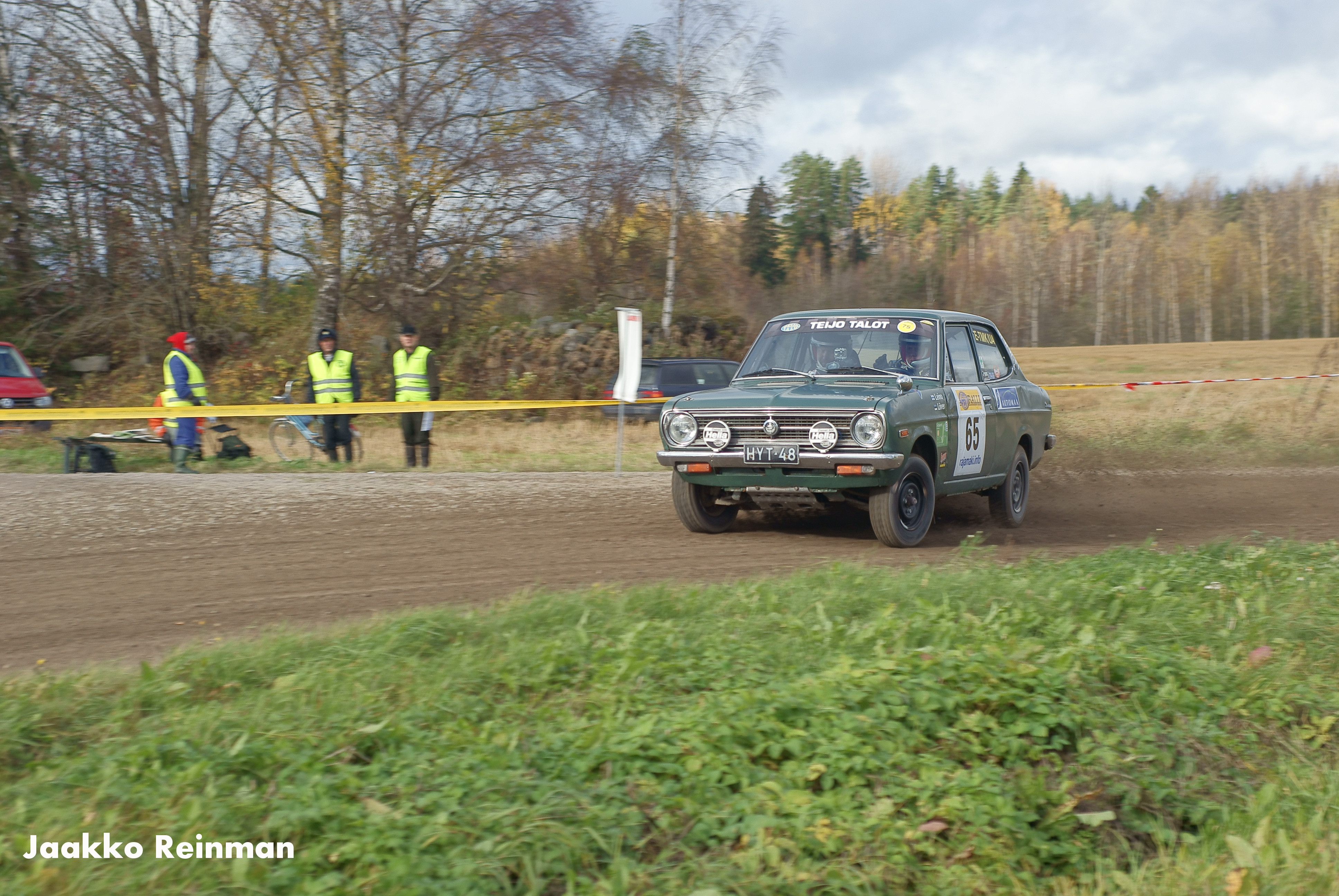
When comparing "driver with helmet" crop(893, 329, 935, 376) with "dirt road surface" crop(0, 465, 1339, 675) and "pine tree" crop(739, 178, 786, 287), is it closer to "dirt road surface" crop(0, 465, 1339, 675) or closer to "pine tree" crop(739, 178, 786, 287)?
"dirt road surface" crop(0, 465, 1339, 675)

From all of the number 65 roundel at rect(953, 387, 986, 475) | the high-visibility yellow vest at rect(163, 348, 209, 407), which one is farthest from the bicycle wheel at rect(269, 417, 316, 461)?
the number 65 roundel at rect(953, 387, 986, 475)

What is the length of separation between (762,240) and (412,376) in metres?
52.1

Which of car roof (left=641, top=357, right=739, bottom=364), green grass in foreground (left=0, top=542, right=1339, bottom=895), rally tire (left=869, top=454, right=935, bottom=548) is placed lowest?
green grass in foreground (left=0, top=542, right=1339, bottom=895)

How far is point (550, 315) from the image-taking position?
88.4 feet

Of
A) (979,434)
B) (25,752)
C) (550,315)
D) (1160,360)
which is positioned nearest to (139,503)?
(25,752)

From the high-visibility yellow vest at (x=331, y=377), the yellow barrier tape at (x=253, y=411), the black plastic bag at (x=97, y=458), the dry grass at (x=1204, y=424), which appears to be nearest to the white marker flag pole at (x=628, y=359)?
the yellow barrier tape at (x=253, y=411)

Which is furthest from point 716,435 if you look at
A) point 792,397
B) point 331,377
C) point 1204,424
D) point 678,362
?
point 1204,424

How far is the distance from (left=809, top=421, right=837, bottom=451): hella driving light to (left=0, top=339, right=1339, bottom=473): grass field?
21.5 ft

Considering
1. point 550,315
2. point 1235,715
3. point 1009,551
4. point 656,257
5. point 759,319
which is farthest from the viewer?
point 759,319

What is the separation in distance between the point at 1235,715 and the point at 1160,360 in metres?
57.4

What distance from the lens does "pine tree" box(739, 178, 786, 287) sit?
1245 inches

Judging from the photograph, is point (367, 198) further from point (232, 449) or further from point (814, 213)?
point (814, 213)

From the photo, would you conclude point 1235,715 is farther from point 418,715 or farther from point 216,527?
point 216,527

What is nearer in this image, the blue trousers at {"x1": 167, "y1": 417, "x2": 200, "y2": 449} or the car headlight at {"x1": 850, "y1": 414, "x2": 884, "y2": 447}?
the car headlight at {"x1": 850, "y1": 414, "x2": 884, "y2": 447}
